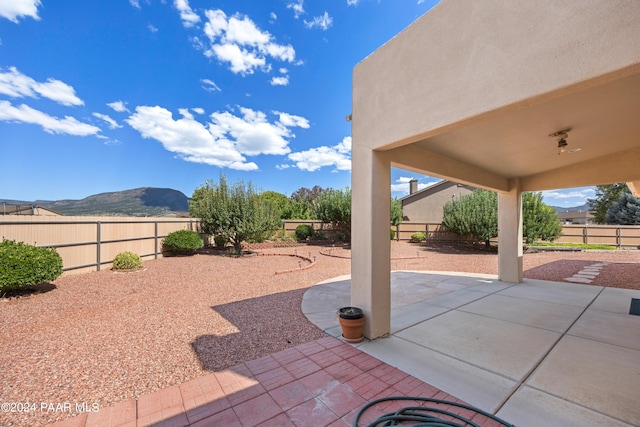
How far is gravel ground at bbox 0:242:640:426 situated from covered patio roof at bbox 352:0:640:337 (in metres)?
1.96

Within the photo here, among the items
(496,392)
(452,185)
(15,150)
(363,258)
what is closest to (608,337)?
(496,392)

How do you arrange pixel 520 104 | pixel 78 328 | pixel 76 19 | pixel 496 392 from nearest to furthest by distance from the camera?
pixel 520 104 < pixel 496 392 < pixel 78 328 < pixel 76 19

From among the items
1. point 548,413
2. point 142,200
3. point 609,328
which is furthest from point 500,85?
point 142,200

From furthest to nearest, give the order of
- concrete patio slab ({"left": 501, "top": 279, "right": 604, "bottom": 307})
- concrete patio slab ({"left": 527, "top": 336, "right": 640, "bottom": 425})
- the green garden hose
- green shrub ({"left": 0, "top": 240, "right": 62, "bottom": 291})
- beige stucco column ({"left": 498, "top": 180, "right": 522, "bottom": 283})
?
beige stucco column ({"left": 498, "top": 180, "right": 522, "bottom": 283}) → green shrub ({"left": 0, "top": 240, "right": 62, "bottom": 291}) → concrete patio slab ({"left": 501, "top": 279, "right": 604, "bottom": 307}) → concrete patio slab ({"left": 527, "top": 336, "right": 640, "bottom": 425}) → the green garden hose

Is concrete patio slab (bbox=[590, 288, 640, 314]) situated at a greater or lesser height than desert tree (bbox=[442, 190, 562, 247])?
lesser

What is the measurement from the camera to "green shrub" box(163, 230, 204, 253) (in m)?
Result: 11.7

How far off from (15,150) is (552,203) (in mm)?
43405

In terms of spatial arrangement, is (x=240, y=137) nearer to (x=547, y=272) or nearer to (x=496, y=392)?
(x=547, y=272)

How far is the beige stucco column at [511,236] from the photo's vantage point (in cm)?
688

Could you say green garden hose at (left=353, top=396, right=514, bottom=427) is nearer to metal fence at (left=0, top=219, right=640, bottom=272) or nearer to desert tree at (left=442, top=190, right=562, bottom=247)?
metal fence at (left=0, top=219, right=640, bottom=272)

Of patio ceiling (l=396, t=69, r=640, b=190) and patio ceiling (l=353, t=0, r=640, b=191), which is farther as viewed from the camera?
patio ceiling (l=396, t=69, r=640, b=190)

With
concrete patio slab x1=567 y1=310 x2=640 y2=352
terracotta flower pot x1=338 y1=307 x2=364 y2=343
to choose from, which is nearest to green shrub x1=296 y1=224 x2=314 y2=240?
terracotta flower pot x1=338 y1=307 x2=364 y2=343

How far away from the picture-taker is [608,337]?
3.60m

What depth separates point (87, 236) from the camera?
27.7ft
